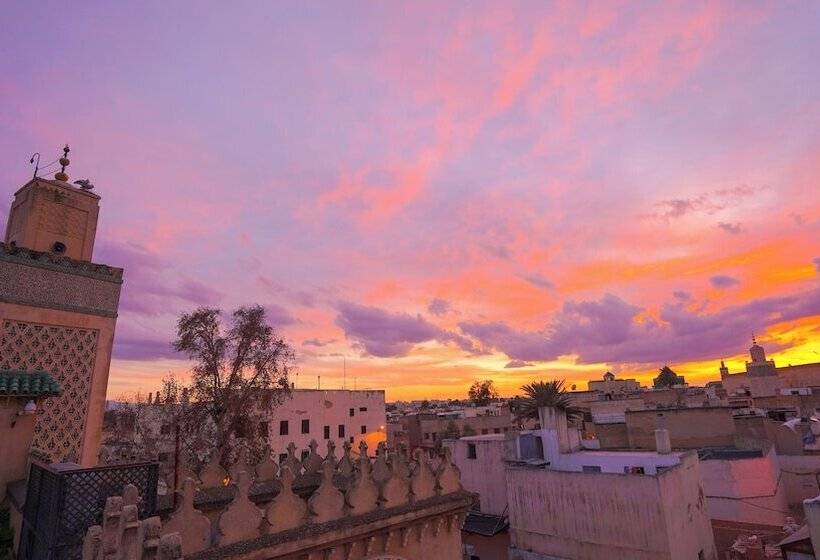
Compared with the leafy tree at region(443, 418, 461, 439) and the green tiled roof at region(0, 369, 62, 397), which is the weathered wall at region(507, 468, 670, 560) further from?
the leafy tree at region(443, 418, 461, 439)

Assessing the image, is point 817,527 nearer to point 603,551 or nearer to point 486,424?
point 603,551

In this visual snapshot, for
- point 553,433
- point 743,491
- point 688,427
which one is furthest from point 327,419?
point 743,491

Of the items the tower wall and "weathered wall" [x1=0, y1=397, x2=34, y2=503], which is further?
the tower wall

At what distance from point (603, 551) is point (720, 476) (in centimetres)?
1271

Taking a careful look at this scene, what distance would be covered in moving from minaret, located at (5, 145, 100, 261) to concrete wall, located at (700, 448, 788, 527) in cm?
3536

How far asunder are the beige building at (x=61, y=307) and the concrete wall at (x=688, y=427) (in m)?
34.1

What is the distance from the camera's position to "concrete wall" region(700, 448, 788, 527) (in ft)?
91.1

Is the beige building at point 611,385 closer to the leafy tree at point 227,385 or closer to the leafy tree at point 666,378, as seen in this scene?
the leafy tree at point 666,378

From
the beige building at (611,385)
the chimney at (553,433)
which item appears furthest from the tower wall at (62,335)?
the beige building at (611,385)

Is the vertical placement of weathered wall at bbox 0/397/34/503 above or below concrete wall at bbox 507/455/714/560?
above

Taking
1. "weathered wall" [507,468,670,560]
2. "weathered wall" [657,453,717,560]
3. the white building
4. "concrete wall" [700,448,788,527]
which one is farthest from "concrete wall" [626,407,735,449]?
the white building

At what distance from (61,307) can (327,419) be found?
125ft

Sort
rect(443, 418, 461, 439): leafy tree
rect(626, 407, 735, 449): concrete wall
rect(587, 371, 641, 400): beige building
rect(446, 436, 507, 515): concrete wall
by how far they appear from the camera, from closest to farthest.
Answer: rect(446, 436, 507, 515): concrete wall
rect(626, 407, 735, 449): concrete wall
rect(443, 418, 461, 439): leafy tree
rect(587, 371, 641, 400): beige building

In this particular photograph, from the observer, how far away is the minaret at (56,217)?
13.8 metres
